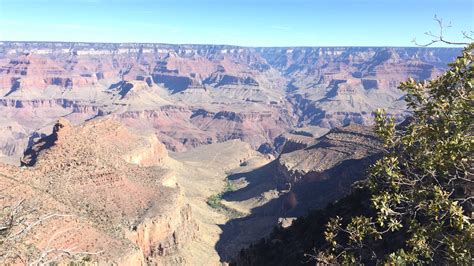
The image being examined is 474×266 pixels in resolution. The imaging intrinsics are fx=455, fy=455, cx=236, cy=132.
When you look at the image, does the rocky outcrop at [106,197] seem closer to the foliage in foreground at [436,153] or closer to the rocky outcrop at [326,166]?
the rocky outcrop at [326,166]

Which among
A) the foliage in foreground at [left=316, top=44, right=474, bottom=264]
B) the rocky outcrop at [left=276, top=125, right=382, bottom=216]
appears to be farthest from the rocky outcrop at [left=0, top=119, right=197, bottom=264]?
the foliage in foreground at [left=316, top=44, right=474, bottom=264]

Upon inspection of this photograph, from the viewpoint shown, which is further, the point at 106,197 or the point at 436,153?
the point at 106,197

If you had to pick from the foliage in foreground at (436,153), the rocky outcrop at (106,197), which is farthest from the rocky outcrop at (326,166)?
the foliage in foreground at (436,153)

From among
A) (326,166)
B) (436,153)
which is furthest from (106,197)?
(436,153)

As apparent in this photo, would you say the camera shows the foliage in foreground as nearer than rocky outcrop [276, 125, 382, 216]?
Yes

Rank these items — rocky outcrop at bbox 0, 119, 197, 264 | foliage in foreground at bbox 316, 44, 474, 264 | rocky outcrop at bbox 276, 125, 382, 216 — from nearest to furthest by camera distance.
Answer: foliage in foreground at bbox 316, 44, 474, 264 < rocky outcrop at bbox 0, 119, 197, 264 < rocky outcrop at bbox 276, 125, 382, 216

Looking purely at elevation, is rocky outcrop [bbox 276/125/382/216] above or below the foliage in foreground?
below

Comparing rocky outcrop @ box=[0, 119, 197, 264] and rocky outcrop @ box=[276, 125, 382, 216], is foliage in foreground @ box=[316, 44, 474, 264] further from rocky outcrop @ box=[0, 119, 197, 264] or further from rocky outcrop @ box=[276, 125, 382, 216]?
rocky outcrop @ box=[276, 125, 382, 216]

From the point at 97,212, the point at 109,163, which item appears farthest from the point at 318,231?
the point at 109,163

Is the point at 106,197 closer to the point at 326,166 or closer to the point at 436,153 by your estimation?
the point at 326,166

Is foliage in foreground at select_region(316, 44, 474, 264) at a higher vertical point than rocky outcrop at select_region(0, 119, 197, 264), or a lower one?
higher

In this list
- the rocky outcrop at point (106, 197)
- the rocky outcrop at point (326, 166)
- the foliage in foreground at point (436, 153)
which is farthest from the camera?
Answer: the rocky outcrop at point (326, 166)

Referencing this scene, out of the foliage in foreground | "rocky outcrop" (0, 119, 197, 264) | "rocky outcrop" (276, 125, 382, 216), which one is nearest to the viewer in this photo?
the foliage in foreground
